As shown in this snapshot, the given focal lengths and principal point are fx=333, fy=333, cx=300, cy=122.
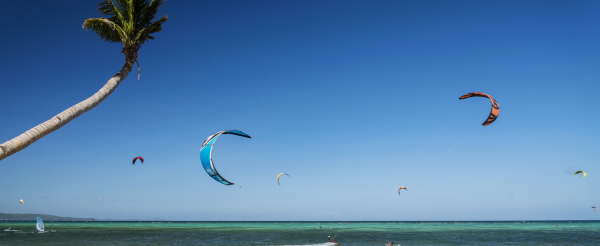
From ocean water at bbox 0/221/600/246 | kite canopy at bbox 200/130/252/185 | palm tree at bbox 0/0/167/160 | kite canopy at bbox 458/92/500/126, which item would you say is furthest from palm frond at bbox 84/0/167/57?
ocean water at bbox 0/221/600/246

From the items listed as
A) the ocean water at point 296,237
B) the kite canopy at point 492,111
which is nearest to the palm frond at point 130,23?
the kite canopy at point 492,111

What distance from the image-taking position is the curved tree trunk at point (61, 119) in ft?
19.4

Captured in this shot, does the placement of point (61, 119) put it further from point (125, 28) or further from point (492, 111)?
point (492, 111)

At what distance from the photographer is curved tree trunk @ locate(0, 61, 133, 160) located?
5.93 metres

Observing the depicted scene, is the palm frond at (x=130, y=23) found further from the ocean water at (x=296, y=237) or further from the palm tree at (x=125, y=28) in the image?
the ocean water at (x=296, y=237)

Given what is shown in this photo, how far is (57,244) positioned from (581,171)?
4413 cm

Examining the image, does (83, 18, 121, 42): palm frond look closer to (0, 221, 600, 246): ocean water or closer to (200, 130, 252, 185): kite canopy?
(200, 130, 252, 185): kite canopy

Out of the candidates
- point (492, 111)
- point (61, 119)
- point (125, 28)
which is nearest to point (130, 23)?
point (125, 28)

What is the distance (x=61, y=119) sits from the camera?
709cm

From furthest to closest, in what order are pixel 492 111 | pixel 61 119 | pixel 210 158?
1. pixel 492 111
2. pixel 210 158
3. pixel 61 119

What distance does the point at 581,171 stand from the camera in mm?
24188

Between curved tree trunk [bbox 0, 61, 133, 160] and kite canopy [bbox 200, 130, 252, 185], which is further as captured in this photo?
kite canopy [bbox 200, 130, 252, 185]

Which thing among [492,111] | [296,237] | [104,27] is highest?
[104,27]

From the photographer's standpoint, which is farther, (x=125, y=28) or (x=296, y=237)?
(x=296, y=237)
